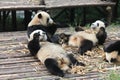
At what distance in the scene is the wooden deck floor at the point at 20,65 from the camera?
5.28 metres

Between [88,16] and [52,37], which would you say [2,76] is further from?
[88,16]

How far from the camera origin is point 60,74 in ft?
17.2

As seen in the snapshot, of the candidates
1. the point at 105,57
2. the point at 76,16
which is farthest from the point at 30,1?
the point at 105,57

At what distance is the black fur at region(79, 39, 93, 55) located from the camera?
6.37 m

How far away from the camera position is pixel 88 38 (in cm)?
664

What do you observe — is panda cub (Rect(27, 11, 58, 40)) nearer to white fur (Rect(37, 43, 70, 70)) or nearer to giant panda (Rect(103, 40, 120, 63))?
white fur (Rect(37, 43, 70, 70))

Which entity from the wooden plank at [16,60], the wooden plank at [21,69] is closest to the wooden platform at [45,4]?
the wooden plank at [16,60]

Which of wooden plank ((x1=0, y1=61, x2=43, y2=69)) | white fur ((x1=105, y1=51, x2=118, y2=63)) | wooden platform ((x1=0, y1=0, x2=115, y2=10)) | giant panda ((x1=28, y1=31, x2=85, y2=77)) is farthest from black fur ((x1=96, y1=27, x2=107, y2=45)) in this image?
wooden platform ((x1=0, y1=0, x2=115, y2=10))

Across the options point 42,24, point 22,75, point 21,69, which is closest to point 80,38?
point 42,24

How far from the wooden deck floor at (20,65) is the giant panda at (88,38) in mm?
838

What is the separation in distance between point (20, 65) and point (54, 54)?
0.56 m

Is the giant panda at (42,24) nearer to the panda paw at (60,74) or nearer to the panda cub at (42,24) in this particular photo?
the panda cub at (42,24)

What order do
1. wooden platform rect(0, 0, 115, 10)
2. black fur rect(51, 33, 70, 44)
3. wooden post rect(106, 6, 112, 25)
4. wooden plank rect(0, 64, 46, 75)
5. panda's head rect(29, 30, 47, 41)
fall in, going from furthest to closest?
wooden post rect(106, 6, 112, 25) < wooden platform rect(0, 0, 115, 10) < black fur rect(51, 33, 70, 44) < panda's head rect(29, 30, 47, 41) < wooden plank rect(0, 64, 46, 75)

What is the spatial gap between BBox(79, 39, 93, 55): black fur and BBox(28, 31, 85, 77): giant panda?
22.9 inches
